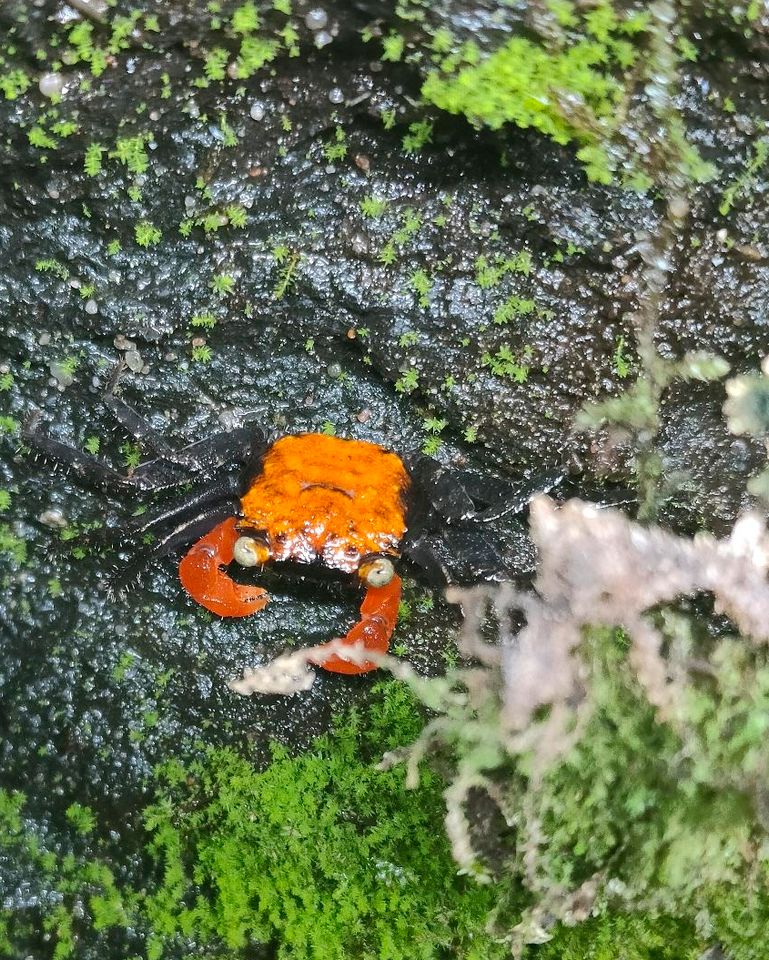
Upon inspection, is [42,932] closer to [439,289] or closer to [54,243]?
[54,243]

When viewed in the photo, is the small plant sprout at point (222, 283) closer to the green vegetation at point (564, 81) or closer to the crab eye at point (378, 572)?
the green vegetation at point (564, 81)

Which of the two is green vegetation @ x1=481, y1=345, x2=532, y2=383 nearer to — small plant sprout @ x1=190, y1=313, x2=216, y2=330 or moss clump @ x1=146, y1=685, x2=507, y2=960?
small plant sprout @ x1=190, y1=313, x2=216, y2=330

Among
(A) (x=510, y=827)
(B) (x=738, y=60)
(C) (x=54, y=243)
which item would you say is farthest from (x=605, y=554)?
(C) (x=54, y=243)

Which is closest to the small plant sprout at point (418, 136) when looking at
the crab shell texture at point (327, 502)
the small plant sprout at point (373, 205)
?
the small plant sprout at point (373, 205)

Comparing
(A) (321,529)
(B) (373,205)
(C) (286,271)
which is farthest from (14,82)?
(A) (321,529)

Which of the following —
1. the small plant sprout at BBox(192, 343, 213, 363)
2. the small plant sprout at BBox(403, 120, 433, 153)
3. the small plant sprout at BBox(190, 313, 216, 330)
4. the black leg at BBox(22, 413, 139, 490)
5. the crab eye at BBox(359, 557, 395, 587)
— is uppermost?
the small plant sprout at BBox(403, 120, 433, 153)

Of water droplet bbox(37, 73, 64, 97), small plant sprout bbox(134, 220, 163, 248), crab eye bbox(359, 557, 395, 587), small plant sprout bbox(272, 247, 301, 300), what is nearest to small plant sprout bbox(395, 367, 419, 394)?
small plant sprout bbox(272, 247, 301, 300)

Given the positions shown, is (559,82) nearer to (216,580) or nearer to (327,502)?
(327,502)
